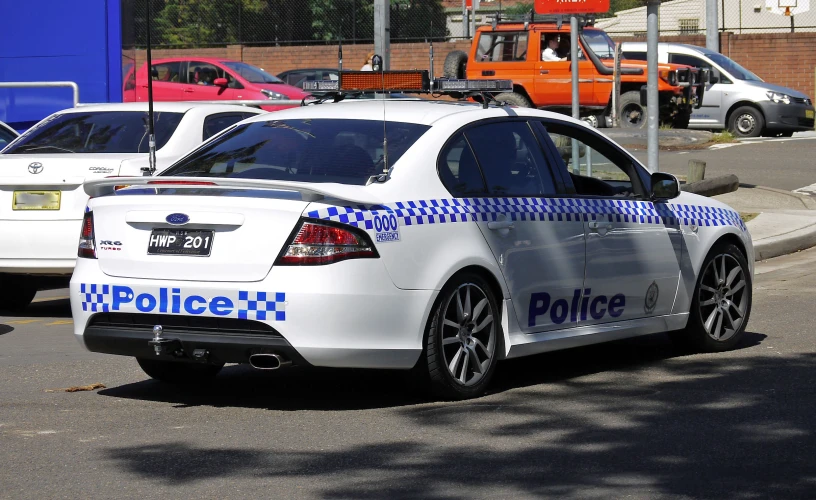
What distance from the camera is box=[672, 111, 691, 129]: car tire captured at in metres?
27.0

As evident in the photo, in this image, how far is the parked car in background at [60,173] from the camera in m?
9.33

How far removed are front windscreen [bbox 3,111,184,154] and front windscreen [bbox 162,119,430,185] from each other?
313 centimetres

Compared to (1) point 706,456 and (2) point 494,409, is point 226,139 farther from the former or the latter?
(1) point 706,456

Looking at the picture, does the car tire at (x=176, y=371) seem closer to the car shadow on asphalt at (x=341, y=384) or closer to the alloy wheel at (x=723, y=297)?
the car shadow on asphalt at (x=341, y=384)

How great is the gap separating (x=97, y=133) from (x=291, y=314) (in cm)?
495

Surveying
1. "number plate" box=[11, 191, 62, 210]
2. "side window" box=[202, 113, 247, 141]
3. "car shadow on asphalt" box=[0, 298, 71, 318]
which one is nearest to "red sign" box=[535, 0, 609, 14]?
"side window" box=[202, 113, 247, 141]

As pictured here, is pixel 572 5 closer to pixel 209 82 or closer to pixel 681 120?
pixel 209 82

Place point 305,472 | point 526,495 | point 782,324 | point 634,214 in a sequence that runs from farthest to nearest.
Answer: point 782,324 < point 634,214 < point 305,472 < point 526,495

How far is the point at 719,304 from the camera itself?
816 centimetres

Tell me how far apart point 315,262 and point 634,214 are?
2.39 metres

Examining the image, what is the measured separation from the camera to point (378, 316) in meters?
5.97

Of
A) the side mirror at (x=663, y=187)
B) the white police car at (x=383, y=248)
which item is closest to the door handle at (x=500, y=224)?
the white police car at (x=383, y=248)

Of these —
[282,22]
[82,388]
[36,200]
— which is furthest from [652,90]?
[282,22]

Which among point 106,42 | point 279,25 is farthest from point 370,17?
point 106,42
